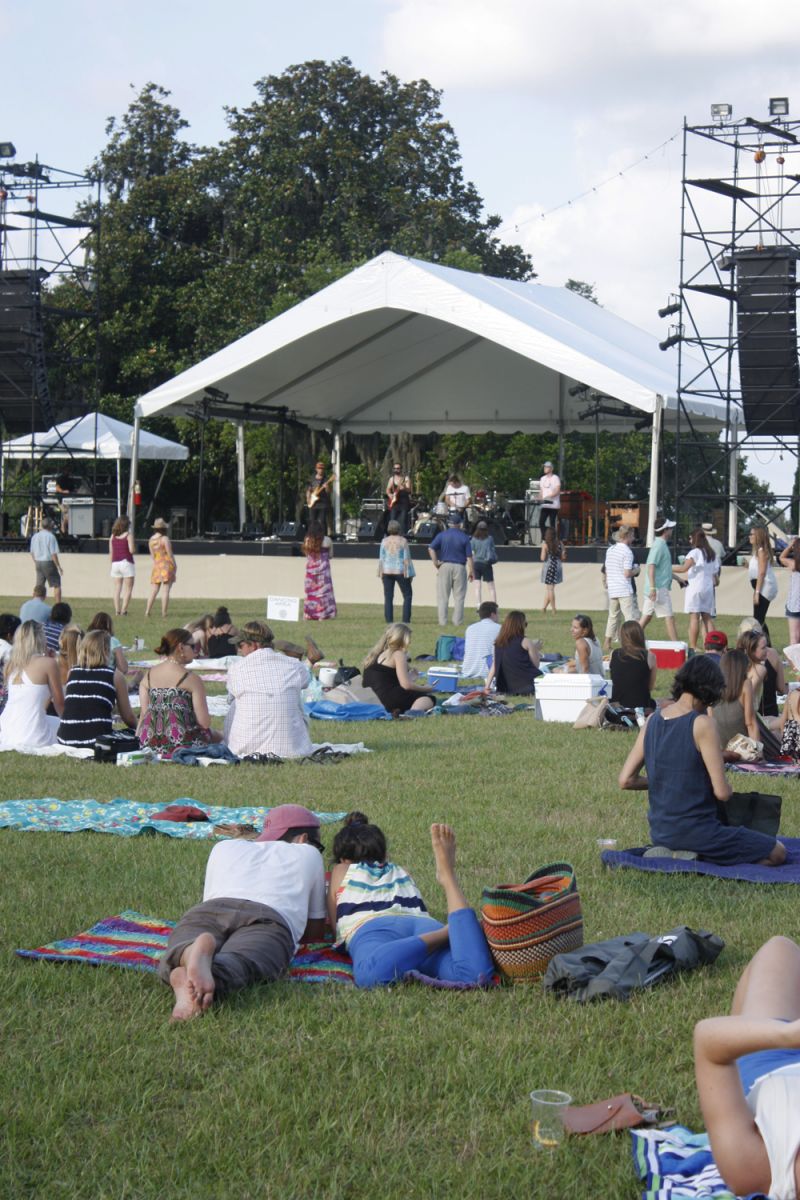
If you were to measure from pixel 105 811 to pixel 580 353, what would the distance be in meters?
16.1

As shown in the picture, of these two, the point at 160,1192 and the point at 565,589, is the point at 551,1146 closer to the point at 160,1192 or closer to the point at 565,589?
the point at 160,1192

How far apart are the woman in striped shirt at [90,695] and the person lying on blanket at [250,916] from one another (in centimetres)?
468

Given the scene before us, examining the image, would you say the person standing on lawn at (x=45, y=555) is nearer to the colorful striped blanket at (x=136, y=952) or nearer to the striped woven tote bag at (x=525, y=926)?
the colorful striped blanket at (x=136, y=952)

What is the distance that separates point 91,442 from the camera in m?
31.7

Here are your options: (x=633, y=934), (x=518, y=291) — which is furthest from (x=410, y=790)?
(x=518, y=291)

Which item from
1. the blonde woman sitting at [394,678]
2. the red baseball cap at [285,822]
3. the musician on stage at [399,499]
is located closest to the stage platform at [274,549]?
the musician on stage at [399,499]

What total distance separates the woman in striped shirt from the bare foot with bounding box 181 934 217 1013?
5.52 m

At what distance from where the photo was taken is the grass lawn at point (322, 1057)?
3.38 metres

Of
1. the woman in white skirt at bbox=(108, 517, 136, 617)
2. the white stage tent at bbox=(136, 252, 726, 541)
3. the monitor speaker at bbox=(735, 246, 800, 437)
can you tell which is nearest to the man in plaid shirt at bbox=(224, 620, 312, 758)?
the woman in white skirt at bbox=(108, 517, 136, 617)

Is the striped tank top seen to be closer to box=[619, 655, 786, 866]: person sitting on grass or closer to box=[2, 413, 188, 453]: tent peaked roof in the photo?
box=[619, 655, 786, 866]: person sitting on grass

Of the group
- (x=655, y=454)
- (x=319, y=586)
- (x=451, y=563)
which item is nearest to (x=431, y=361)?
(x=655, y=454)

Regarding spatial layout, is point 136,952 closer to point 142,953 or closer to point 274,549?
point 142,953

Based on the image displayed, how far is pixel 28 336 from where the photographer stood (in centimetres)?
2898

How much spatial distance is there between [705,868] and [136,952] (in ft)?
8.71
